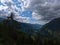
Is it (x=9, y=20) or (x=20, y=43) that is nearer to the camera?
(x=20, y=43)

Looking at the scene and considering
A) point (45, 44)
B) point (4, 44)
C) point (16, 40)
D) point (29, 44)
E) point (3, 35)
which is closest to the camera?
point (4, 44)

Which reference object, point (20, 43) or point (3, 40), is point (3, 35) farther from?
point (20, 43)

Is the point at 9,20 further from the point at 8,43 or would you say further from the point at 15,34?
the point at 8,43

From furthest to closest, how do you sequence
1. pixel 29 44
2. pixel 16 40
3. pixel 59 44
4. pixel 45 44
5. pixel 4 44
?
pixel 59 44, pixel 45 44, pixel 29 44, pixel 16 40, pixel 4 44

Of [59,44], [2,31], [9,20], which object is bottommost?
[59,44]

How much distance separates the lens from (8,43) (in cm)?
5338

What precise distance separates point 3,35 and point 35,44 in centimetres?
1652

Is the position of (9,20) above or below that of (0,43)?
above

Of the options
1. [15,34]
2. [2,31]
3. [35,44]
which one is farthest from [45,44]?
[2,31]

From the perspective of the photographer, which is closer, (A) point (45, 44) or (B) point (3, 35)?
(B) point (3, 35)

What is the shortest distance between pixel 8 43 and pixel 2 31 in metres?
6.23

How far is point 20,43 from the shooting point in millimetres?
62156

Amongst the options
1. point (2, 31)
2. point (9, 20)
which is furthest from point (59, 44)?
point (2, 31)

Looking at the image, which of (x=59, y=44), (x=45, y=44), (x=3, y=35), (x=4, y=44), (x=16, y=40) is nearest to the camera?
(x=4, y=44)
